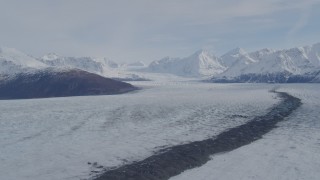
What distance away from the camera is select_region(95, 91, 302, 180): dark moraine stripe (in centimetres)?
2808

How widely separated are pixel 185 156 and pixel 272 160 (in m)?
5.85

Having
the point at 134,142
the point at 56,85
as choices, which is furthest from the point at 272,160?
the point at 56,85

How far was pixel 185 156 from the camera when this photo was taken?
108 feet

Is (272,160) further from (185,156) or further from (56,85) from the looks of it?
(56,85)

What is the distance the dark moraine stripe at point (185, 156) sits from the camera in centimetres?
2808

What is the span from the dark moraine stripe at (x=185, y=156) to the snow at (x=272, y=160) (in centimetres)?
91

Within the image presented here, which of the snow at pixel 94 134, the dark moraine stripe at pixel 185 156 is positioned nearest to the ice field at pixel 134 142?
the snow at pixel 94 134

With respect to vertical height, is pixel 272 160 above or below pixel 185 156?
below

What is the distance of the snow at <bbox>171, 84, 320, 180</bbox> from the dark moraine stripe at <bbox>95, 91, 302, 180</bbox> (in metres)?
→ 0.91

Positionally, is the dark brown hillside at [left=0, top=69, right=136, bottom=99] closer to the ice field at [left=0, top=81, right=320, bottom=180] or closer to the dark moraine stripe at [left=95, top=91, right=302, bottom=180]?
the ice field at [left=0, top=81, right=320, bottom=180]

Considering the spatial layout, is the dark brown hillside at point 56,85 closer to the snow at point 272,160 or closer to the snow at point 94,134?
the snow at point 94,134

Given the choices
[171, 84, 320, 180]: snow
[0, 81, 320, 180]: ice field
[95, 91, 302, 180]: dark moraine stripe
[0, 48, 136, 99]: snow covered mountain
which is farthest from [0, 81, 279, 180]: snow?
[0, 48, 136, 99]: snow covered mountain

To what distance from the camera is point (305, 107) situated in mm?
64688

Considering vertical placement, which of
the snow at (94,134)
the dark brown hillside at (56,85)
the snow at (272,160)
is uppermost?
the dark brown hillside at (56,85)
